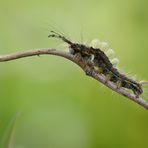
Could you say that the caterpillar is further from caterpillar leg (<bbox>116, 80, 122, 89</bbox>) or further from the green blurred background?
the green blurred background

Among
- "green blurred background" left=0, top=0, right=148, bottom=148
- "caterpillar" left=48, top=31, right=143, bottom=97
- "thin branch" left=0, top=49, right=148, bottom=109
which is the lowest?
"thin branch" left=0, top=49, right=148, bottom=109


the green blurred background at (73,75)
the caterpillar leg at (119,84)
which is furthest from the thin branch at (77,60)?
the green blurred background at (73,75)

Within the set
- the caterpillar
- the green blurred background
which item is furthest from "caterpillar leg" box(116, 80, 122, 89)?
the green blurred background

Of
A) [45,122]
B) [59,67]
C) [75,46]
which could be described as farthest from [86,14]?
[75,46]

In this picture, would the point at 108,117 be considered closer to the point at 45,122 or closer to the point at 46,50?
the point at 45,122

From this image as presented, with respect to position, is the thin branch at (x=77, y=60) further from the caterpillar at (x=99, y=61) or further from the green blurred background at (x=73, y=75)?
the green blurred background at (x=73, y=75)

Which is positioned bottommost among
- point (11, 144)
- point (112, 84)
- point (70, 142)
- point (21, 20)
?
point (11, 144)
